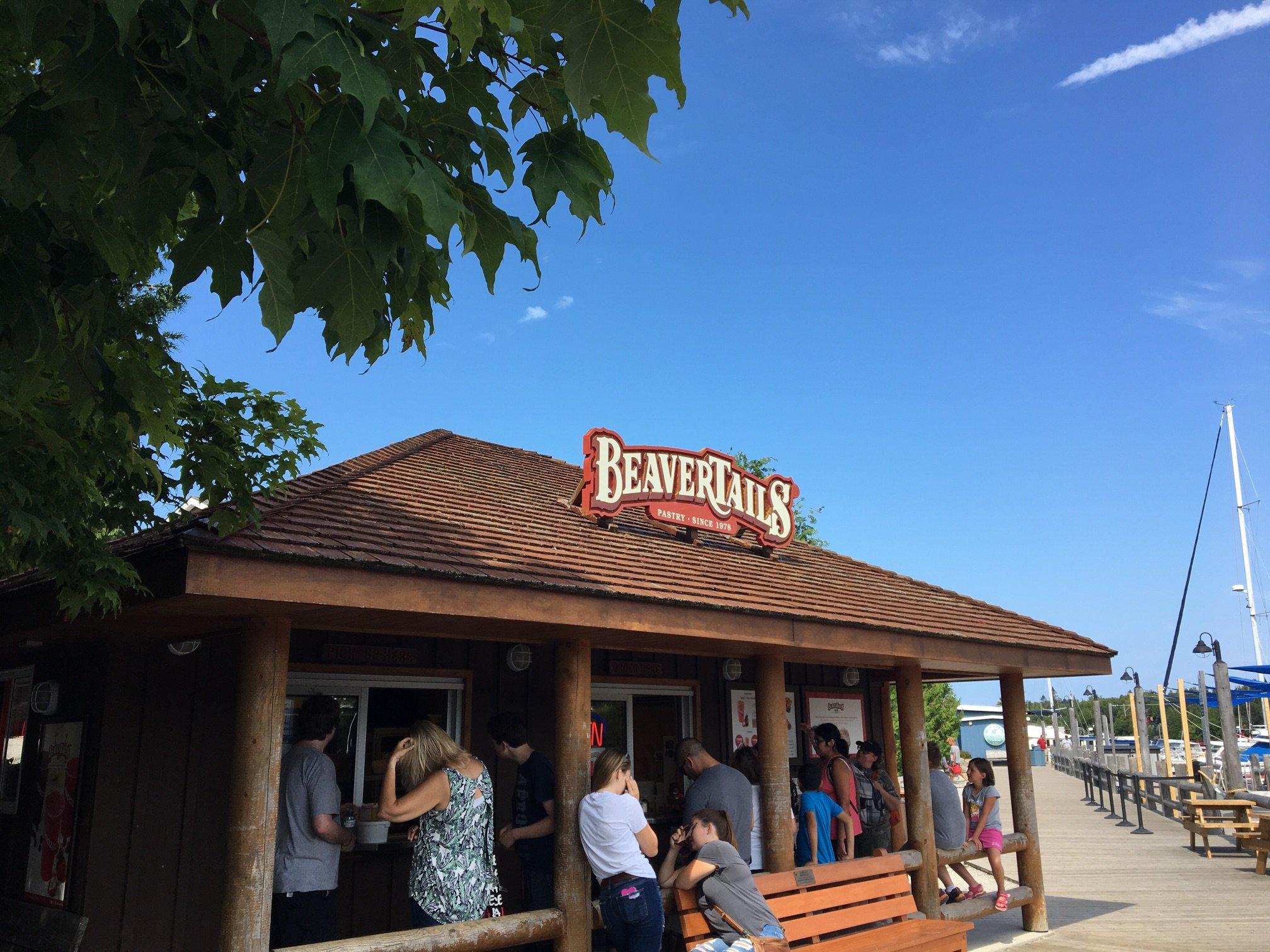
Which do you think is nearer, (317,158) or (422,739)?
(317,158)

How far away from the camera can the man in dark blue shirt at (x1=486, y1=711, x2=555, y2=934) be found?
6441mm

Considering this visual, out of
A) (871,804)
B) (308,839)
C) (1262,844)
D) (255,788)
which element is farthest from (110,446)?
(1262,844)

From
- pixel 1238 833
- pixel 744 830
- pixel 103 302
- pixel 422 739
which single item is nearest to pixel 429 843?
pixel 422 739

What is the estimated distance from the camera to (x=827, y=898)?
723cm

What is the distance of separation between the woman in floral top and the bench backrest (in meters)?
1.46

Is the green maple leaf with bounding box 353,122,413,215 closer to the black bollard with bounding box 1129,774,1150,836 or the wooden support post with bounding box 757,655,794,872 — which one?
the wooden support post with bounding box 757,655,794,872

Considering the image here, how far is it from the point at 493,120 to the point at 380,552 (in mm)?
2687

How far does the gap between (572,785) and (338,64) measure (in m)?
5.02

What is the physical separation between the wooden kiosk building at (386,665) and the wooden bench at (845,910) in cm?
48

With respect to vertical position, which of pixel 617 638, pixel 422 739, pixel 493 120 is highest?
pixel 493 120

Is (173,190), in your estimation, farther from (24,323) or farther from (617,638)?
(617,638)

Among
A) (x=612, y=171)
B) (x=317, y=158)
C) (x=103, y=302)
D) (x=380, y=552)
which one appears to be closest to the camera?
(x=317, y=158)

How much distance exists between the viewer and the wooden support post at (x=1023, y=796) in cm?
1034

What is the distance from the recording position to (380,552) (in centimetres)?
523
